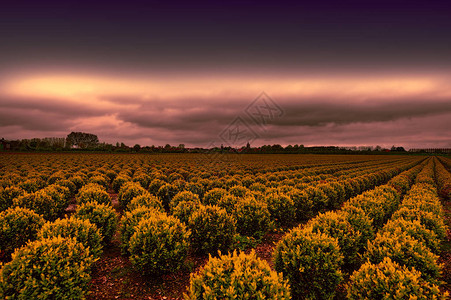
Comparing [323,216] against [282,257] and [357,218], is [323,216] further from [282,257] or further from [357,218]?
[282,257]

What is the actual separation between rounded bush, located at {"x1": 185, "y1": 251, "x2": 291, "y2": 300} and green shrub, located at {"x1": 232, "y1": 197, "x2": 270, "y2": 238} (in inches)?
197

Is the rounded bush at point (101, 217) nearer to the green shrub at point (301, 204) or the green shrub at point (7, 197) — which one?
the green shrub at point (7, 197)

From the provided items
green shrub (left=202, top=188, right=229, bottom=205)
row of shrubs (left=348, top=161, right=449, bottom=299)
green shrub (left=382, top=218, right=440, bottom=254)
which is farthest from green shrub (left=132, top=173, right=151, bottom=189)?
green shrub (left=382, top=218, right=440, bottom=254)

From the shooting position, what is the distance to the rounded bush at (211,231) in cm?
770

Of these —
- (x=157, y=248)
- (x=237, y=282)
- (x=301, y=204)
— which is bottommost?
(x=301, y=204)

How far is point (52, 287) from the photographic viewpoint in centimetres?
453

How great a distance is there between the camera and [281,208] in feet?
36.1

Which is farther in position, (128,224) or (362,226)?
(362,226)

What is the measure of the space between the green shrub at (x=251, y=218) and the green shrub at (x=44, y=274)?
5750 mm

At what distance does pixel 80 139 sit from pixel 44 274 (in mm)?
218758

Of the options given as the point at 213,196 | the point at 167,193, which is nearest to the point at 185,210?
the point at 213,196

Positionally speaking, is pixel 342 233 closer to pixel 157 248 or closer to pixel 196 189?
pixel 157 248

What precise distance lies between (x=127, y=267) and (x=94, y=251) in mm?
1277

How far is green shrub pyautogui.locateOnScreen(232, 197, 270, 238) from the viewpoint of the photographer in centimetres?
920
